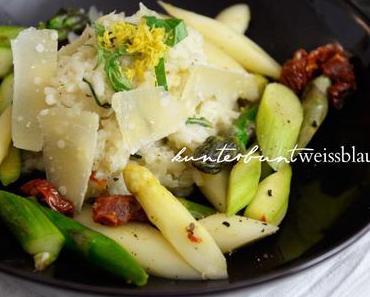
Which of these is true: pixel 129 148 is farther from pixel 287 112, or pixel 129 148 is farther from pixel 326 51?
pixel 326 51

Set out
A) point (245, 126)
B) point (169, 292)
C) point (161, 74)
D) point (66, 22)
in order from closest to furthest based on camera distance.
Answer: point (169, 292) → point (161, 74) → point (245, 126) → point (66, 22)

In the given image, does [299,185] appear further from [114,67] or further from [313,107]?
[114,67]

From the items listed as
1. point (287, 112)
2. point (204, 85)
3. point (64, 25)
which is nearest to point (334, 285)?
point (287, 112)

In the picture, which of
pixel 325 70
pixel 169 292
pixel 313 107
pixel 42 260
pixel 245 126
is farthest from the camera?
pixel 325 70

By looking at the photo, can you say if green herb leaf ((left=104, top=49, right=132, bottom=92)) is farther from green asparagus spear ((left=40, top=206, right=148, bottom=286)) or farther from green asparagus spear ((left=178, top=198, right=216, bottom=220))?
green asparagus spear ((left=40, top=206, right=148, bottom=286))

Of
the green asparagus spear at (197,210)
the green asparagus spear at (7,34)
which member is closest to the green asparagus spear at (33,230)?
the green asparagus spear at (197,210)


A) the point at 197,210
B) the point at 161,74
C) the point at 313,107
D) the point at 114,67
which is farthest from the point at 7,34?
the point at 313,107
